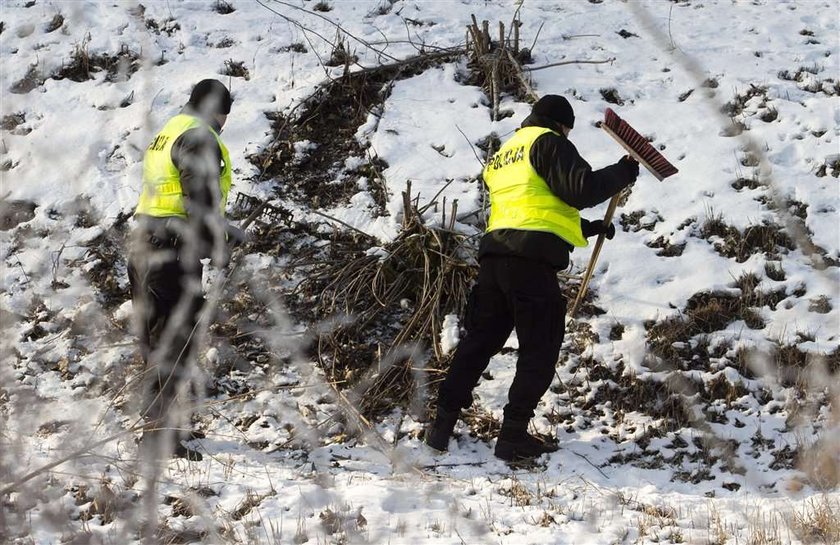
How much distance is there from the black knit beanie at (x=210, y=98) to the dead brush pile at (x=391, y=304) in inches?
58.1

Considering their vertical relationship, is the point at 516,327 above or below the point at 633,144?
below

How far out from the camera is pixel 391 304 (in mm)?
6094

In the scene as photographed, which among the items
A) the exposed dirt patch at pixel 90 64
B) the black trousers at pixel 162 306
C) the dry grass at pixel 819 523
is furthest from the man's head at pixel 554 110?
the exposed dirt patch at pixel 90 64

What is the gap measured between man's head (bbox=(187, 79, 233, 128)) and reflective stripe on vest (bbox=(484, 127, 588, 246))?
1.61m

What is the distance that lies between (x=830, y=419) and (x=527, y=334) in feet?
5.77

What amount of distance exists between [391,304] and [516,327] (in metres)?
1.52

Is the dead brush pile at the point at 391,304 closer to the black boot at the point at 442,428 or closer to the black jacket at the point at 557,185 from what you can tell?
the black boot at the point at 442,428

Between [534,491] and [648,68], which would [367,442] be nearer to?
[534,491]

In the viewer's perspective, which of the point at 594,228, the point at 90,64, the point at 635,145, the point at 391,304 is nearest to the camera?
the point at 635,145

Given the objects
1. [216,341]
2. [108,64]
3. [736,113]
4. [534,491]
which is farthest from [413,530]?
[108,64]

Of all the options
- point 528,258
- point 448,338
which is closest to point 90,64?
point 448,338

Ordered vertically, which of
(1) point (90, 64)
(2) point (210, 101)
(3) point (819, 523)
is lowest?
(3) point (819, 523)

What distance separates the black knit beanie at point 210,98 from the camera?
508 cm

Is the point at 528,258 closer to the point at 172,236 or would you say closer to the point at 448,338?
the point at 448,338
